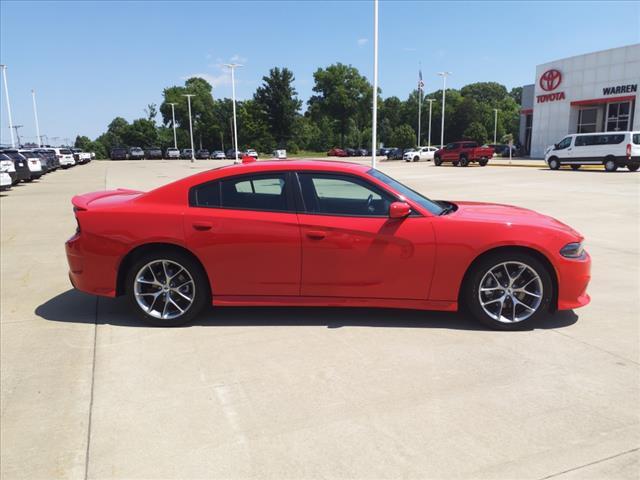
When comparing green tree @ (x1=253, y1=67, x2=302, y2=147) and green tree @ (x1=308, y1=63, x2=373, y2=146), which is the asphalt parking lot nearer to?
green tree @ (x1=253, y1=67, x2=302, y2=147)

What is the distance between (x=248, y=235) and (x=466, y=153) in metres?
34.9

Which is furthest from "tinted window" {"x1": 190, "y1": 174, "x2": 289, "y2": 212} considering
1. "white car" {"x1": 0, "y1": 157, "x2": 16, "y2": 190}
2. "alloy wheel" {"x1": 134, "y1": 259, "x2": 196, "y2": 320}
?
"white car" {"x1": 0, "y1": 157, "x2": 16, "y2": 190}

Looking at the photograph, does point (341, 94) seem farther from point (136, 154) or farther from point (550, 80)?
point (550, 80)

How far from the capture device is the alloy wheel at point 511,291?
437 cm

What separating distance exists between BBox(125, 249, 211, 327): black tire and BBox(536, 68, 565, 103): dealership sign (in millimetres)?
41729

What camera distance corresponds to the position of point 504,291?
4.39m

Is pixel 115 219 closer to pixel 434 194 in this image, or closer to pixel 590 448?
pixel 590 448

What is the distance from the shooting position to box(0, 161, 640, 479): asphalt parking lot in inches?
104

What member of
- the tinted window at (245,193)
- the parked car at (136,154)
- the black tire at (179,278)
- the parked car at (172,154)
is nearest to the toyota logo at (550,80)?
the tinted window at (245,193)

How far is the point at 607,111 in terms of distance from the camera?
37375mm

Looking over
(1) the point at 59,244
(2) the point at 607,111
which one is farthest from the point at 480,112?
(1) the point at 59,244

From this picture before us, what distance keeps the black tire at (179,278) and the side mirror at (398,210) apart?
177 cm

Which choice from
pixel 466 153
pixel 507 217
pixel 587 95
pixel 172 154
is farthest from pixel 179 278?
pixel 172 154

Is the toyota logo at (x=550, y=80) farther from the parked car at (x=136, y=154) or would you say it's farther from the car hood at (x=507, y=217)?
the parked car at (x=136, y=154)
